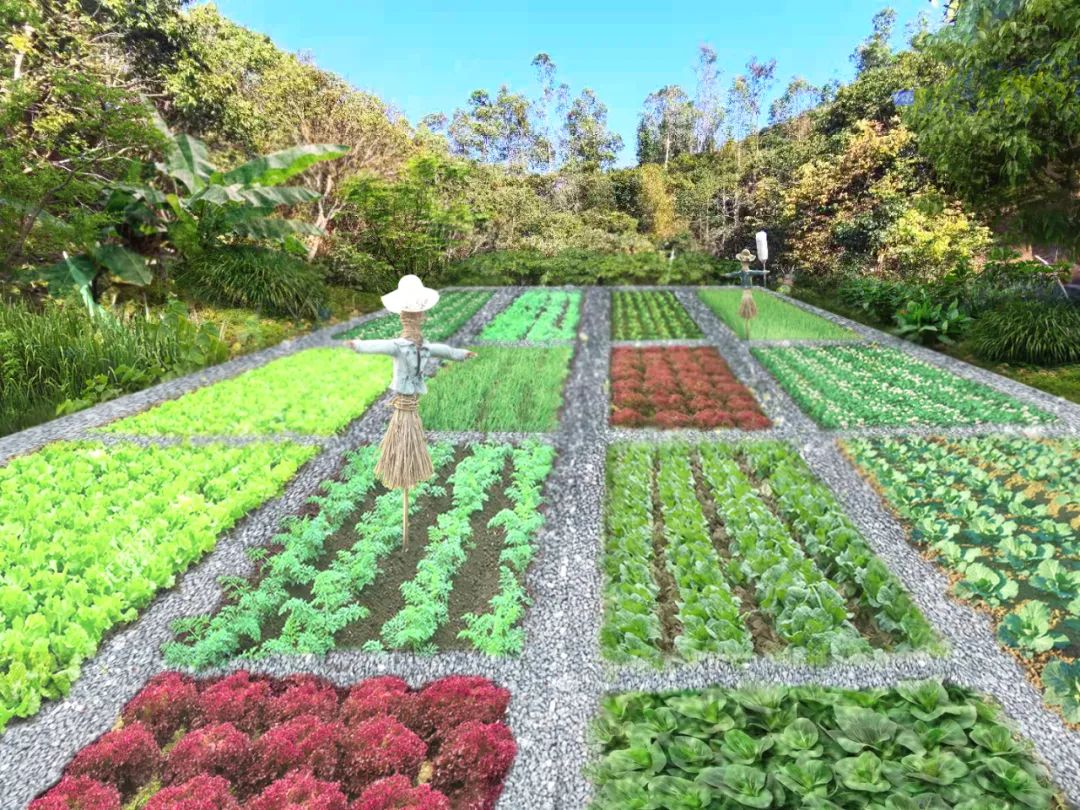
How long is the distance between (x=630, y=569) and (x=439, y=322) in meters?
10.8

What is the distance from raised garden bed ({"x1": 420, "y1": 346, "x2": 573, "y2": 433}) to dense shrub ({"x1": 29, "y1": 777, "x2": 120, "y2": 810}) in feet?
14.5

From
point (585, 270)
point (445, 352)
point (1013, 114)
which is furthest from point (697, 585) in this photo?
point (585, 270)

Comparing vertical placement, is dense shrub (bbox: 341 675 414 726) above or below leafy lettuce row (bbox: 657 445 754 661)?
→ below

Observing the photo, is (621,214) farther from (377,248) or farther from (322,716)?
(322,716)

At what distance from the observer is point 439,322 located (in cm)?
1365

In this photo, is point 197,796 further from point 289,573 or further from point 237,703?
point 289,573

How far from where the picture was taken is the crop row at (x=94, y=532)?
2953 millimetres

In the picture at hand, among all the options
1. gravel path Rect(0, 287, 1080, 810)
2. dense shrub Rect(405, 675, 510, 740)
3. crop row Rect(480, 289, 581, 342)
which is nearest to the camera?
gravel path Rect(0, 287, 1080, 810)

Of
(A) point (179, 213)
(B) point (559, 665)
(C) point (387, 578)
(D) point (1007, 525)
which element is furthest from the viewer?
(A) point (179, 213)

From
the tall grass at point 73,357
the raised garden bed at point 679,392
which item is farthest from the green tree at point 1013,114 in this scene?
the tall grass at point 73,357

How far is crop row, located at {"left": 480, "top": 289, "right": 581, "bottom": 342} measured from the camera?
12.2 metres

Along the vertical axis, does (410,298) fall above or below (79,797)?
above

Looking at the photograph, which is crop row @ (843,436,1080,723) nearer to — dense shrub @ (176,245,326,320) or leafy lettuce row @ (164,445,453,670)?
leafy lettuce row @ (164,445,453,670)

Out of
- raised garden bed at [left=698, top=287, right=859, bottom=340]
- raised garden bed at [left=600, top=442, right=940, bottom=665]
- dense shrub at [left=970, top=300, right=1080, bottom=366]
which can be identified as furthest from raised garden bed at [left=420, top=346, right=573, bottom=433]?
dense shrub at [left=970, top=300, right=1080, bottom=366]
